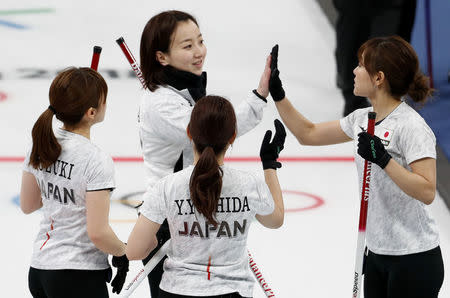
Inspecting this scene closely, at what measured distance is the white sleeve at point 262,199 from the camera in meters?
2.25

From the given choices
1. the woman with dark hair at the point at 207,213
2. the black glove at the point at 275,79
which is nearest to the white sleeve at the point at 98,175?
the woman with dark hair at the point at 207,213

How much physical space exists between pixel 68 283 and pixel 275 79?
96 centimetres

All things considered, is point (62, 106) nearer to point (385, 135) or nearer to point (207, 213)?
point (207, 213)

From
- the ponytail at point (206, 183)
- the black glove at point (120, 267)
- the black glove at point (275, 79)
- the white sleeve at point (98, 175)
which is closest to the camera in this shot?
the ponytail at point (206, 183)

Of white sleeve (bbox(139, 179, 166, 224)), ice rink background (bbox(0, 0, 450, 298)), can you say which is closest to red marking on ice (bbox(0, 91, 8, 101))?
ice rink background (bbox(0, 0, 450, 298))

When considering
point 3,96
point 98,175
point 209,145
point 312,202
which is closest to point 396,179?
point 209,145

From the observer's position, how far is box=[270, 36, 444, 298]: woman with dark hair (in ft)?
8.07

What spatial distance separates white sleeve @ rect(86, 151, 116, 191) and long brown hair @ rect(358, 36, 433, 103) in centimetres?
87

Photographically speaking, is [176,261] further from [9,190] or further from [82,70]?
[9,190]

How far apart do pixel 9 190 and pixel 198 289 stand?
329 centimetres

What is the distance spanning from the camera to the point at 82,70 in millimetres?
2449

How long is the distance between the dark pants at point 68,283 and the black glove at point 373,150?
2.81 feet

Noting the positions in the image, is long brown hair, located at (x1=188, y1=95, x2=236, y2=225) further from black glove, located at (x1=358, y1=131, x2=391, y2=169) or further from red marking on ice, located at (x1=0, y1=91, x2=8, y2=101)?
red marking on ice, located at (x1=0, y1=91, x2=8, y2=101)

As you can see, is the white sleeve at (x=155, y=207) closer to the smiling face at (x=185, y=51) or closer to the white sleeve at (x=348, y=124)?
the smiling face at (x=185, y=51)
